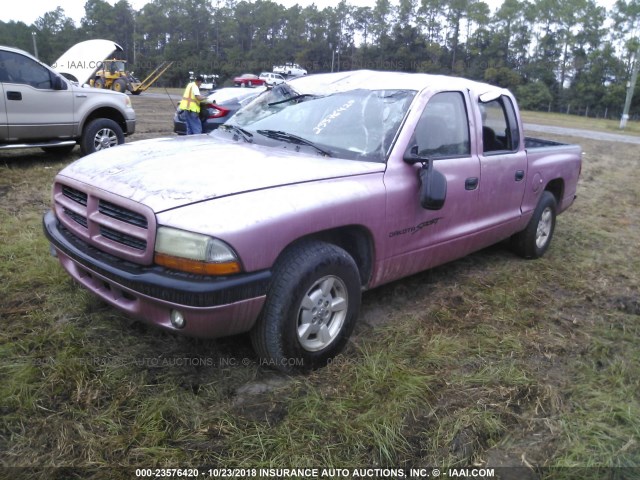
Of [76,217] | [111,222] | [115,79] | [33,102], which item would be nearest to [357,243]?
[111,222]

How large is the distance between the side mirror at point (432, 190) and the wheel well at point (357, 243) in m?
0.41

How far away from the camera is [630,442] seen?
2.49m

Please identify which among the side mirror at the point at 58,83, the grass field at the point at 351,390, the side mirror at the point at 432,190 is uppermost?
the side mirror at the point at 58,83

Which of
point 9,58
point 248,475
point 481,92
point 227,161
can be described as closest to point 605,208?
point 481,92

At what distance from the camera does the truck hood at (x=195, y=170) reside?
8.32ft

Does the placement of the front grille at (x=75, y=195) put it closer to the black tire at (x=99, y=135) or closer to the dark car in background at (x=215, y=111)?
the black tire at (x=99, y=135)

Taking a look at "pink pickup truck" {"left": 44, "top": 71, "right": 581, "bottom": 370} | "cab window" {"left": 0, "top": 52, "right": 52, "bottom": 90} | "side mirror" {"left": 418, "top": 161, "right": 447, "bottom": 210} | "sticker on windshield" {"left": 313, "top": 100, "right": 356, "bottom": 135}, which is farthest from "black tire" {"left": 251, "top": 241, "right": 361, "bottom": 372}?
"cab window" {"left": 0, "top": 52, "right": 52, "bottom": 90}

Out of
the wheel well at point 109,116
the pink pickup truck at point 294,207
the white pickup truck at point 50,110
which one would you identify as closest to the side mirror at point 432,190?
the pink pickup truck at point 294,207

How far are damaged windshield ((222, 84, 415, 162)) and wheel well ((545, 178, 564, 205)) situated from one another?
2420 mm

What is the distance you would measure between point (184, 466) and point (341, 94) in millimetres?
2615

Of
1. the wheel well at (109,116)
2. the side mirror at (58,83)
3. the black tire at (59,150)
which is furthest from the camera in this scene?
the black tire at (59,150)

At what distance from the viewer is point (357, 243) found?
3139 mm

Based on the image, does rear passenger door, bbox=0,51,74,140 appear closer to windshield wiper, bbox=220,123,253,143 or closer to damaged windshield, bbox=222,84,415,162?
windshield wiper, bbox=220,123,253,143

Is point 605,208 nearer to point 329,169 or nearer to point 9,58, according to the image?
point 329,169
